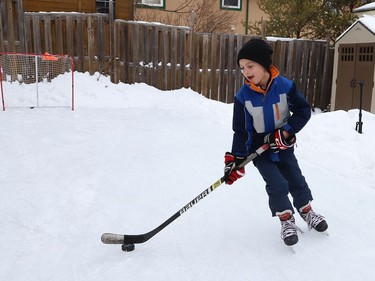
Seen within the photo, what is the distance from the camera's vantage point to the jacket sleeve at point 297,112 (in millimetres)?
2465

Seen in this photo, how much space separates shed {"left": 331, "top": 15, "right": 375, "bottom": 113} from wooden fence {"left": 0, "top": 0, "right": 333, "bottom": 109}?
102cm

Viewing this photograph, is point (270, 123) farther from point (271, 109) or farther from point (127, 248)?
point (127, 248)

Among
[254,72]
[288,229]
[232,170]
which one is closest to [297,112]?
[254,72]

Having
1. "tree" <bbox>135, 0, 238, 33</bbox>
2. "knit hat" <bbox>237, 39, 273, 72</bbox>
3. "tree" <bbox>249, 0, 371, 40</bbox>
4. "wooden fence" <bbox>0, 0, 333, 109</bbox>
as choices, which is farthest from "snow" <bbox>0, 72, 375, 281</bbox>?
"tree" <bbox>135, 0, 238, 33</bbox>

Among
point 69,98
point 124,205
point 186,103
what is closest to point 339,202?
point 124,205

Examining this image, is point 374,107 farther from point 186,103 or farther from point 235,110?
point 235,110

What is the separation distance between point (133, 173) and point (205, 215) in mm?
1320

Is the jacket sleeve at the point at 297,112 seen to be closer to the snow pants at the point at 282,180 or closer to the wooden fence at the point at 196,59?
the snow pants at the point at 282,180

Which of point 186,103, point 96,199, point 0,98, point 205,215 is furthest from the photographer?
point 186,103

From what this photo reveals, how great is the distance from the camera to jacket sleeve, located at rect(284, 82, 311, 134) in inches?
97.0

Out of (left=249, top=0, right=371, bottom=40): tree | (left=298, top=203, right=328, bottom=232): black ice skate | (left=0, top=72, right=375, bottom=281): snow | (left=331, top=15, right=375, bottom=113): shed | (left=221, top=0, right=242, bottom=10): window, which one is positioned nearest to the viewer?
(left=0, top=72, right=375, bottom=281): snow

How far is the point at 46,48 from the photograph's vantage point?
28.8 ft

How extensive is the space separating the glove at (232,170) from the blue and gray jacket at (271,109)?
0.06m

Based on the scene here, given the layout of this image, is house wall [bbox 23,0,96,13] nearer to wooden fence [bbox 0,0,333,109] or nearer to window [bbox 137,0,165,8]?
wooden fence [bbox 0,0,333,109]
